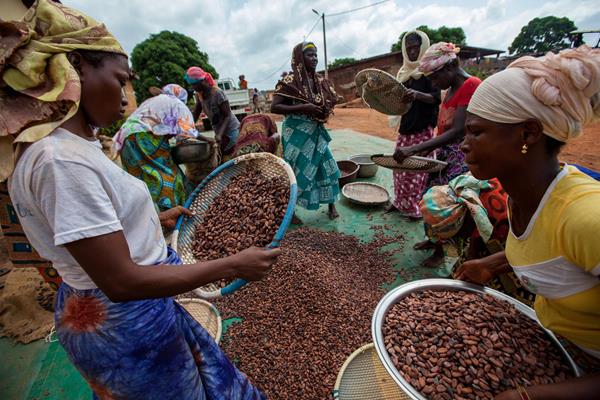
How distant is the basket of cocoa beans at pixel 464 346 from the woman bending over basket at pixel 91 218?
64cm

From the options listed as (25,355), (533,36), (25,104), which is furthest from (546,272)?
(533,36)

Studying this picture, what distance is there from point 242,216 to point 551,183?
1.41m

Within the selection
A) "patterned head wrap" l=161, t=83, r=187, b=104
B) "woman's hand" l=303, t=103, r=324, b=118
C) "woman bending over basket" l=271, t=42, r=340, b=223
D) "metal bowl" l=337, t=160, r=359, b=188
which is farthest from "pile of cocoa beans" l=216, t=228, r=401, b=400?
"patterned head wrap" l=161, t=83, r=187, b=104

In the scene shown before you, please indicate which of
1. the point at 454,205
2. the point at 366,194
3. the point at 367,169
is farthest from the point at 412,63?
the point at 367,169

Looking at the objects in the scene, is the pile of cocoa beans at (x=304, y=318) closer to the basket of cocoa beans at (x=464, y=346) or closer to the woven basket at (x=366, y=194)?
the basket of cocoa beans at (x=464, y=346)

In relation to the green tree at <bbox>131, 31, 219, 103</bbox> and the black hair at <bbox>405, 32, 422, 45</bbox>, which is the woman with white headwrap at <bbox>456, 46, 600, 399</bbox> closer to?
the black hair at <bbox>405, 32, 422, 45</bbox>

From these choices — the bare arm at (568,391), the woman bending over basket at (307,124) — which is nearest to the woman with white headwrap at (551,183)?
the bare arm at (568,391)

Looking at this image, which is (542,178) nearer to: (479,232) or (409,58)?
(479,232)

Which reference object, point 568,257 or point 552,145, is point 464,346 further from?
point 552,145

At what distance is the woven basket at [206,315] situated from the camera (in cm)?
216

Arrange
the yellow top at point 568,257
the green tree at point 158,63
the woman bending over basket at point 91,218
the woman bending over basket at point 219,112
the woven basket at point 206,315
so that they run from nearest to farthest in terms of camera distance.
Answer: the woman bending over basket at point 91,218 < the yellow top at point 568,257 < the woven basket at point 206,315 < the woman bending over basket at point 219,112 < the green tree at point 158,63

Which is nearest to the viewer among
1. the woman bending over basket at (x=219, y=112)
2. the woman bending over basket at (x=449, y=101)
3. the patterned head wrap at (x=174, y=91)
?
the woman bending over basket at (x=449, y=101)

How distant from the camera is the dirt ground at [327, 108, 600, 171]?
663 centimetres

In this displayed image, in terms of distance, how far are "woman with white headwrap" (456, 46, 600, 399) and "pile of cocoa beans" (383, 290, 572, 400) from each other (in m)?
0.10
